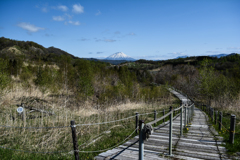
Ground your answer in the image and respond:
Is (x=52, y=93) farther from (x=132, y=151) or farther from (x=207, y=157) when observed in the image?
(x=207, y=157)

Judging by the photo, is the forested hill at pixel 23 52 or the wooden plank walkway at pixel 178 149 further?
the forested hill at pixel 23 52

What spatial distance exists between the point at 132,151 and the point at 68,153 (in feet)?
5.89

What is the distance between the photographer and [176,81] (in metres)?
41.2

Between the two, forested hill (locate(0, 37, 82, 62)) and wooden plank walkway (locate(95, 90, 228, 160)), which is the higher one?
forested hill (locate(0, 37, 82, 62))

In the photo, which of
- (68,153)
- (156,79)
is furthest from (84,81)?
(156,79)

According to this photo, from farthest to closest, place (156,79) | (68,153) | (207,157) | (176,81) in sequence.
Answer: (156,79)
(176,81)
(68,153)
(207,157)

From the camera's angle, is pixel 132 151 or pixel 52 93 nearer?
pixel 132 151

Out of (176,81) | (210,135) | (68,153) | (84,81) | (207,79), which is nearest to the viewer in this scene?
(68,153)

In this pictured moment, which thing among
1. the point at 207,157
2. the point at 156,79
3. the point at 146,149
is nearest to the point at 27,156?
the point at 146,149

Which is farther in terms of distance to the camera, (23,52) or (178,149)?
(23,52)

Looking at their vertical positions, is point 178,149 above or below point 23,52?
below

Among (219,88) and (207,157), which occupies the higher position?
(219,88)

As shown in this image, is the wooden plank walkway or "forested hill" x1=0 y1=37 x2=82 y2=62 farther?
"forested hill" x1=0 y1=37 x2=82 y2=62

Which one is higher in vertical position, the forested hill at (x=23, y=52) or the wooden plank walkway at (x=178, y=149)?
the forested hill at (x=23, y=52)
